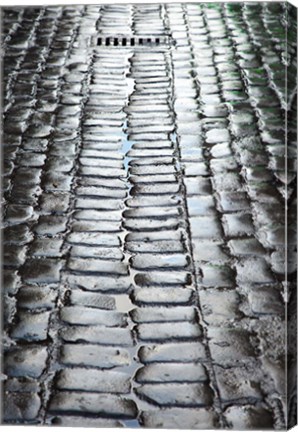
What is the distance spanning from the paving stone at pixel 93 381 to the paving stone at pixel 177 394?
7cm

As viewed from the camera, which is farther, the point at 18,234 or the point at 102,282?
the point at 18,234

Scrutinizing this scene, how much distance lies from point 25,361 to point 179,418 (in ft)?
1.99

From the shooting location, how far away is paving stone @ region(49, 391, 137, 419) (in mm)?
2877

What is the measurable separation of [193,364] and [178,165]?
1.78 m

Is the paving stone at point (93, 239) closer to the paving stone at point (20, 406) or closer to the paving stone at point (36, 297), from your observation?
the paving stone at point (36, 297)

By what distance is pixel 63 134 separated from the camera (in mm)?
4730

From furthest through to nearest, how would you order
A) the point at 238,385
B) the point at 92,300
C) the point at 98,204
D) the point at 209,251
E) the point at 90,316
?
1. the point at 98,204
2. the point at 209,251
3. the point at 92,300
4. the point at 90,316
5. the point at 238,385

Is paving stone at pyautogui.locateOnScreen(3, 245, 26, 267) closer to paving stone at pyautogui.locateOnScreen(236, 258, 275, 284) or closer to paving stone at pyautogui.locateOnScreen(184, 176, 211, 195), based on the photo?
paving stone at pyautogui.locateOnScreen(236, 258, 275, 284)

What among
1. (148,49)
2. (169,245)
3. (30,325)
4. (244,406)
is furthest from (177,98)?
(244,406)

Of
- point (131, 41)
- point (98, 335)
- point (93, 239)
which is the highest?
point (98, 335)

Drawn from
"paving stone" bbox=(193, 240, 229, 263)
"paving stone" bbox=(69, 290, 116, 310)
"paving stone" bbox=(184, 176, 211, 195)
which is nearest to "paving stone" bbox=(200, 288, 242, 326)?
"paving stone" bbox=(193, 240, 229, 263)

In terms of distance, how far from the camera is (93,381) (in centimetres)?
300

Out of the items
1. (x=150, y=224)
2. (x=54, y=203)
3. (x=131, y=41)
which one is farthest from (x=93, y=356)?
(x=131, y=41)

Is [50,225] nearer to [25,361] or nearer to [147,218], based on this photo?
[147,218]
